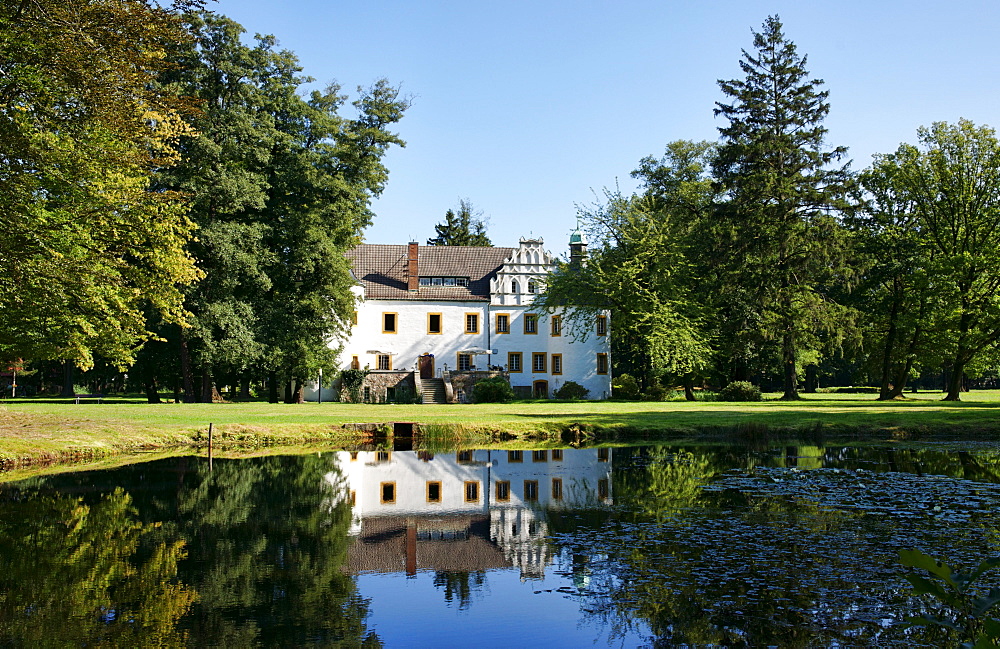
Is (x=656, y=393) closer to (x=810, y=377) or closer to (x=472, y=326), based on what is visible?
(x=472, y=326)

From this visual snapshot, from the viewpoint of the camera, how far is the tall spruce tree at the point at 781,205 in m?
36.5

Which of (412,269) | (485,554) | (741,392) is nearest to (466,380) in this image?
(412,269)

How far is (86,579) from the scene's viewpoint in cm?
771

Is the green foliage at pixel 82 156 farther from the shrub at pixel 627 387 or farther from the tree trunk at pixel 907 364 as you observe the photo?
the shrub at pixel 627 387

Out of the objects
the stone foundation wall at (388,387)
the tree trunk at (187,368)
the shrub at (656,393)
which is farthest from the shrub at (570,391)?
the tree trunk at (187,368)

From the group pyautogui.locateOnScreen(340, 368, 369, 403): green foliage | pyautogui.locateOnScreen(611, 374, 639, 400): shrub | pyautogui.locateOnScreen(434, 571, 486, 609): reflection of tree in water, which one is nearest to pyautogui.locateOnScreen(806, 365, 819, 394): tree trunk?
pyautogui.locateOnScreen(611, 374, 639, 400): shrub

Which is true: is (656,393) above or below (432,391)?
below

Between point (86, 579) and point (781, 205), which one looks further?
point (781, 205)

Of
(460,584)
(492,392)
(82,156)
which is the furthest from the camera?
(492,392)

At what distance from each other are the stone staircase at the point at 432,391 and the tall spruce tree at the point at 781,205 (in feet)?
48.1

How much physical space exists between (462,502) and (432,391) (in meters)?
29.5

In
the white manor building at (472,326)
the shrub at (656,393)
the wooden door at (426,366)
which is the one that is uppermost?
the white manor building at (472,326)

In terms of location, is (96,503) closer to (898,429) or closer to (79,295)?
(79,295)

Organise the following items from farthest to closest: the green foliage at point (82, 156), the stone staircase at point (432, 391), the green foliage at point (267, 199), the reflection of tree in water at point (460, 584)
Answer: the stone staircase at point (432, 391) < the green foliage at point (267, 199) < the green foliage at point (82, 156) < the reflection of tree in water at point (460, 584)
